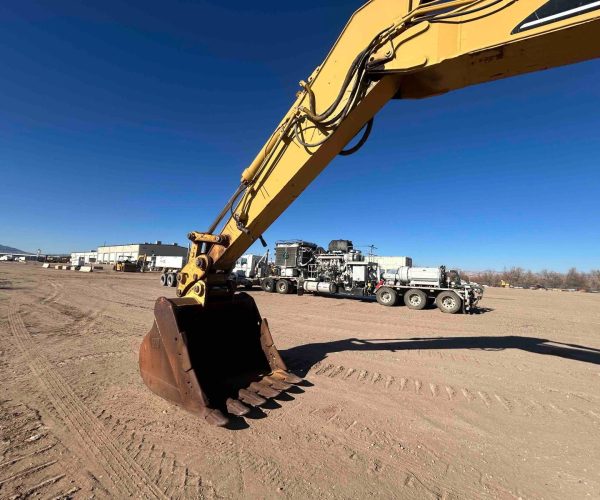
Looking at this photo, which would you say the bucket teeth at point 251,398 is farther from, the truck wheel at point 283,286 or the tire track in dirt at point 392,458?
the truck wheel at point 283,286

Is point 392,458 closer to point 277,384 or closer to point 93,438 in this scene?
point 277,384

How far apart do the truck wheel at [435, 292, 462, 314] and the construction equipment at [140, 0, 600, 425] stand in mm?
12297

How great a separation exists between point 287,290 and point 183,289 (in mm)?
17349

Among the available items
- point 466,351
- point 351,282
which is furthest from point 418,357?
point 351,282

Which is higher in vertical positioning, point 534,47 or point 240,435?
point 534,47

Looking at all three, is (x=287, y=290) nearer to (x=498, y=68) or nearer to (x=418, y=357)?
(x=418, y=357)

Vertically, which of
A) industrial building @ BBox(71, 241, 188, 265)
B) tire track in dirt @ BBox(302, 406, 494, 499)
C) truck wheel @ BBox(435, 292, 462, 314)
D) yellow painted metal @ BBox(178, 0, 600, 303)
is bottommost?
tire track in dirt @ BBox(302, 406, 494, 499)

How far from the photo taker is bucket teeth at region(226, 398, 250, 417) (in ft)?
11.8

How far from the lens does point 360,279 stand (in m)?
19.0

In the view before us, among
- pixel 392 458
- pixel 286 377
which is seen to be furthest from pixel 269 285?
pixel 392 458

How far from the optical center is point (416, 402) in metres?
4.39

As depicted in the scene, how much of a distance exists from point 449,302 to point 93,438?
15.0 metres

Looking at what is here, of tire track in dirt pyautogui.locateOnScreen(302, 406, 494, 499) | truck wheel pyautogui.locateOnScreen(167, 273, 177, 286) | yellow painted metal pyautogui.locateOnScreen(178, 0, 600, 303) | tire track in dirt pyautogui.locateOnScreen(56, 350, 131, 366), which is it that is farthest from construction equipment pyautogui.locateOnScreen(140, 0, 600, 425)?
truck wheel pyautogui.locateOnScreen(167, 273, 177, 286)

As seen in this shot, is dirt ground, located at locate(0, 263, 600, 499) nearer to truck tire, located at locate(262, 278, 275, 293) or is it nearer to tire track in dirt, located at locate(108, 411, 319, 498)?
tire track in dirt, located at locate(108, 411, 319, 498)
